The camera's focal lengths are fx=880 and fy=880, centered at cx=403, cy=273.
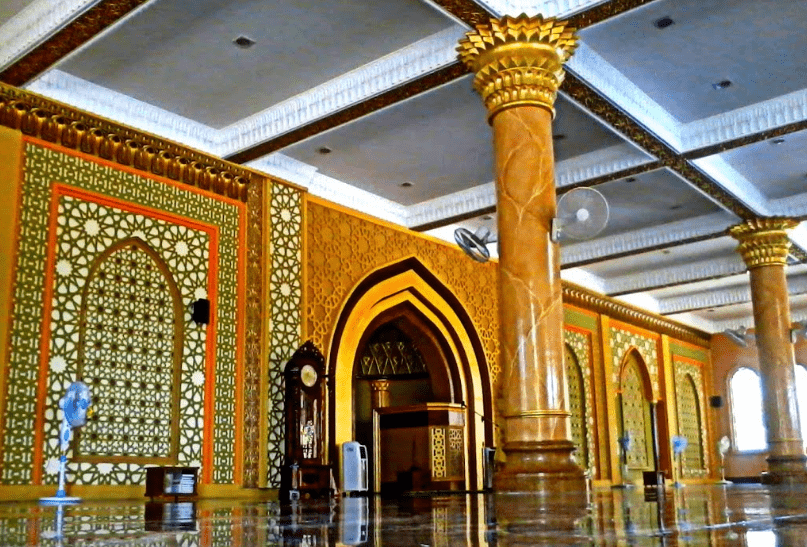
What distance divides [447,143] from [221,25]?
10.3 feet

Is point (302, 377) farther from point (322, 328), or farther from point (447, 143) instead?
point (447, 143)

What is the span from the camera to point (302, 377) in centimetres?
877

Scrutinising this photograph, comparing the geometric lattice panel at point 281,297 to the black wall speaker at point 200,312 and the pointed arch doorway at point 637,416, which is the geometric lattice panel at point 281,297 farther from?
the pointed arch doorway at point 637,416

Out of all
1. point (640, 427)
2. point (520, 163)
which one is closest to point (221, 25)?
point (520, 163)

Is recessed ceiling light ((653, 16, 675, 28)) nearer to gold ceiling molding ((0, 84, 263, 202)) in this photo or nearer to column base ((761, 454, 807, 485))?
gold ceiling molding ((0, 84, 263, 202))

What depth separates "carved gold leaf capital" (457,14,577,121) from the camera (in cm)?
617

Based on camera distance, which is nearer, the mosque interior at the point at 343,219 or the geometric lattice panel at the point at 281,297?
the mosque interior at the point at 343,219

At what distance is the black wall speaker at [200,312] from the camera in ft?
27.1

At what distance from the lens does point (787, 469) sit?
34.8ft

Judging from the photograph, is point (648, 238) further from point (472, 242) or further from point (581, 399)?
point (472, 242)

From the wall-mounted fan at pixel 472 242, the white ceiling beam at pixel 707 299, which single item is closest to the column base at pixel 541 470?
the wall-mounted fan at pixel 472 242

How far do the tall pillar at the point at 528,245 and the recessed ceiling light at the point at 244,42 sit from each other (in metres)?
1.91

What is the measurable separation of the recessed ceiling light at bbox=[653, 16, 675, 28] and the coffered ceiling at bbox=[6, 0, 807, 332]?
2cm

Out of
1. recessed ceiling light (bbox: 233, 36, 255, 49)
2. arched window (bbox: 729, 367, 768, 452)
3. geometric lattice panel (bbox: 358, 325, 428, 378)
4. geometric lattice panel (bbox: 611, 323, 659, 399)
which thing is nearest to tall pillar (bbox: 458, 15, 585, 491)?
recessed ceiling light (bbox: 233, 36, 255, 49)
